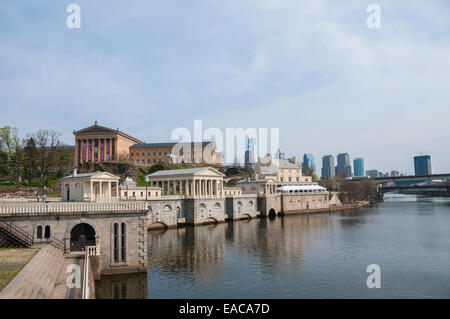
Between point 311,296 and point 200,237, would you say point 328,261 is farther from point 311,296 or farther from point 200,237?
point 200,237

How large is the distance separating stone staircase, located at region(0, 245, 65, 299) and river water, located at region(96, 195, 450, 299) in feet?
15.5

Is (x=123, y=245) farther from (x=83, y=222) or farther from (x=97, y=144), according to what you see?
(x=97, y=144)

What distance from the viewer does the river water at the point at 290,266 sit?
2867 cm

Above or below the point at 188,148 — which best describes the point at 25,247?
below

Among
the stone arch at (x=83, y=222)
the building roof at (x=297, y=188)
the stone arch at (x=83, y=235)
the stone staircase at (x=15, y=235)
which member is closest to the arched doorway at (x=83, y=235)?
the stone arch at (x=83, y=235)

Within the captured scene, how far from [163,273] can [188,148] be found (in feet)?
364

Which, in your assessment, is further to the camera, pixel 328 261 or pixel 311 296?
pixel 328 261

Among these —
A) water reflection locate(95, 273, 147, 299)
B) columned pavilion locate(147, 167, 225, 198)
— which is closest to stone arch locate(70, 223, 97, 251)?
water reflection locate(95, 273, 147, 299)

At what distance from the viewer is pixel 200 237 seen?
195 feet

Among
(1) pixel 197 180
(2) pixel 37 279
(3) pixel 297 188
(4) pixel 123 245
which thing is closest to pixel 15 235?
(4) pixel 123 245

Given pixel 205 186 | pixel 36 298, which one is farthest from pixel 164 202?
pixel 36 298

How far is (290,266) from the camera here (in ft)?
123

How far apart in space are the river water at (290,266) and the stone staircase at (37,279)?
15.5ft

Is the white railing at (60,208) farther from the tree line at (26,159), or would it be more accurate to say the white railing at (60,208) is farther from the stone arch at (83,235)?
the tree line at (26,159)
